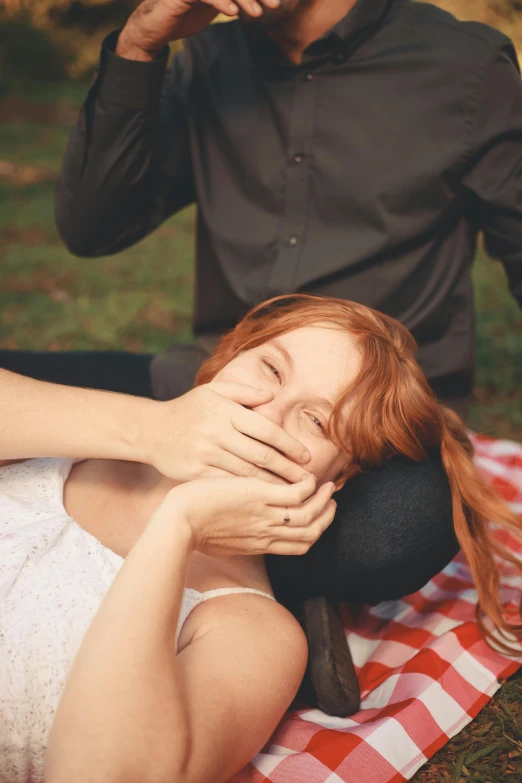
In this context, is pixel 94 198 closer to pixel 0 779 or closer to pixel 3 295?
pixel 0 779

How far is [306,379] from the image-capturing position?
2.11 metres

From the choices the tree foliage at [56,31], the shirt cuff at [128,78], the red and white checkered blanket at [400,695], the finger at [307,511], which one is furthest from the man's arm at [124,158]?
the tree foliage at [56,31]

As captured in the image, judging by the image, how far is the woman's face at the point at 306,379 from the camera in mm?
2047

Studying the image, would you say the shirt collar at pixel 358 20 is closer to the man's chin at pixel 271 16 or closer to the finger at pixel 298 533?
the man's chin at pixel 271 16

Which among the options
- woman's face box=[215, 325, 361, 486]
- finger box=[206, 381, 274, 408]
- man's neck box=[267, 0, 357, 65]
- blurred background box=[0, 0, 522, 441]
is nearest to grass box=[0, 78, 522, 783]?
blurred background box=[0, 0, 522, 441]

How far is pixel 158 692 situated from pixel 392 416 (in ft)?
3.69

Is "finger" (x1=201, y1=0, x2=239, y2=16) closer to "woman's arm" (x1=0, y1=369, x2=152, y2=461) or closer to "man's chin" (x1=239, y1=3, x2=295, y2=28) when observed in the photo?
"man's chin" (x1=239, y1=3, x2=295, y2=28)

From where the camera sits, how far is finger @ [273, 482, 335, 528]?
185 centimetres

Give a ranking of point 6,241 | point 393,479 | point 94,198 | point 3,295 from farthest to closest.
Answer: point 6,241, point 3,295, point 94,198, point 393,479

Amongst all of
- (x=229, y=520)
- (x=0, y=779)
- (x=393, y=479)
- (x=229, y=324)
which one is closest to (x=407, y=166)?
(x=229, y=324)

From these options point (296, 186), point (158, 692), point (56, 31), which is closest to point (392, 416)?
point (158, 692)

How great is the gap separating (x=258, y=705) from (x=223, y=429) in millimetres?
665

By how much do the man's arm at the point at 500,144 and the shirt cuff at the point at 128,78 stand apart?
1244mm

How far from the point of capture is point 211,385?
197 cm
